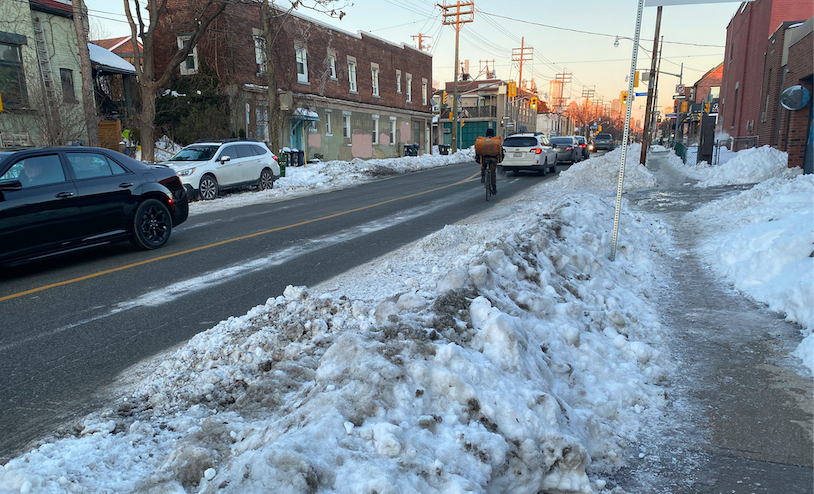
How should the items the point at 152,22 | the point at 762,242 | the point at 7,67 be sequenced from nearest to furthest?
the point at 762,242 → the point at 152,22 → the point at 7,67

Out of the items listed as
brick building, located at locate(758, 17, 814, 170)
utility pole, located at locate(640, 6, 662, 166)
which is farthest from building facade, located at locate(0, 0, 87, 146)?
brick building, located at locate(758, 17, 814, 170)

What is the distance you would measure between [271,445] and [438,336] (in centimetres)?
142

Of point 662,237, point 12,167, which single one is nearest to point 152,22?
point 12,167

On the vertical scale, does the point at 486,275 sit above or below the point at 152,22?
below

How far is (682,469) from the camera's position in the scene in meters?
3.02

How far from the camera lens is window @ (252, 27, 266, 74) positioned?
27291 millimetres

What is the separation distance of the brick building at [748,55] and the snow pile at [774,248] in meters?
18.2

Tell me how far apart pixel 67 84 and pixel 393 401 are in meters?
25.9

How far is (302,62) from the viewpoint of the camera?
31312 mm

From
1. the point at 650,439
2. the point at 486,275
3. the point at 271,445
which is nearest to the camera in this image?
the point at 271,445

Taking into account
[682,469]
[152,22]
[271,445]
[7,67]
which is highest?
[152,22]

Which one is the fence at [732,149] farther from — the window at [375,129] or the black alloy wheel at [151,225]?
the black alloy wheel at [151,225]

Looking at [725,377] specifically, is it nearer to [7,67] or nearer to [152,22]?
[152,22]

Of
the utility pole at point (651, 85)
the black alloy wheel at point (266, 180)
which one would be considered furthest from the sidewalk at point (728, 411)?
the utility pole at point (651, 85)
